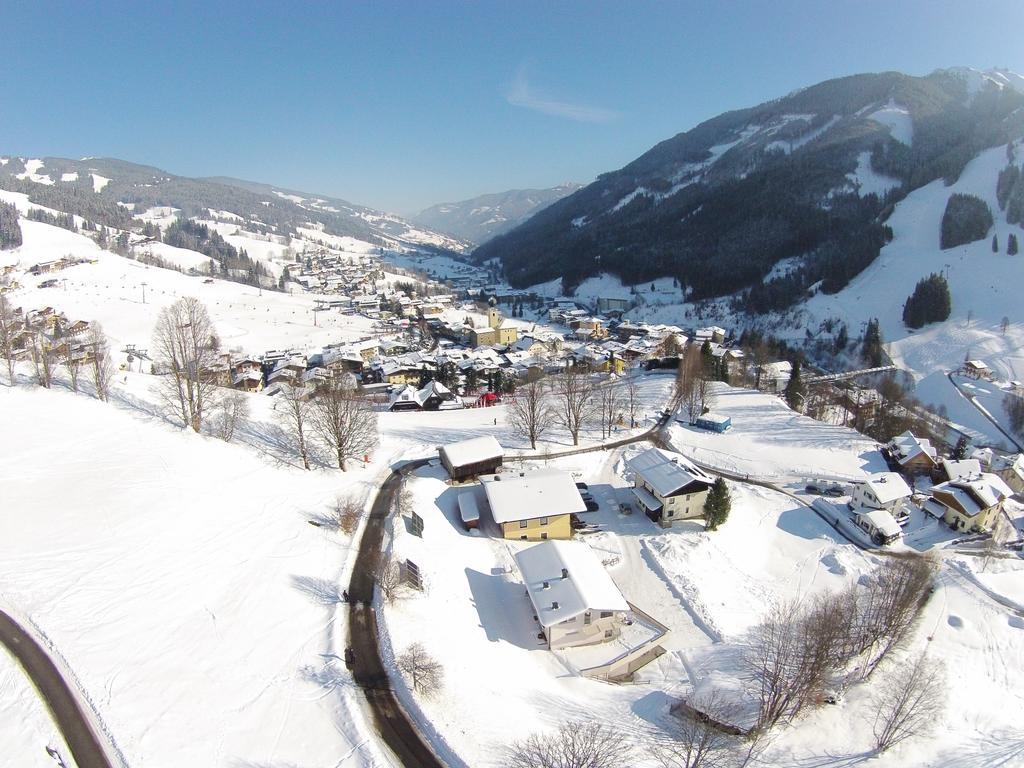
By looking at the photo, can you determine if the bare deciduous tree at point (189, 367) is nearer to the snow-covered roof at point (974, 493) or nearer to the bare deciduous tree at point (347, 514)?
the bare deciduous tree at point (347, 514)

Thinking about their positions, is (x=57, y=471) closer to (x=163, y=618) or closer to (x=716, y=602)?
(x=163, y=618)

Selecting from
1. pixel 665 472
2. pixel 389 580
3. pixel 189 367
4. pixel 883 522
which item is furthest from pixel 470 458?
pixel 883 522

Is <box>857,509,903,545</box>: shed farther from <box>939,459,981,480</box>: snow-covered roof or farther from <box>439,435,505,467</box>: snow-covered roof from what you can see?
<box>439,435,505,467</box>: snow-covered roof

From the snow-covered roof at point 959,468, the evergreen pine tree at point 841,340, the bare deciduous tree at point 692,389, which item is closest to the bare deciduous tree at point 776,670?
the bare deciduous tree at point 692,389

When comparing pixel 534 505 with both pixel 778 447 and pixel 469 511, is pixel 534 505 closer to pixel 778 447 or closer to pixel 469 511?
pixel 469 511

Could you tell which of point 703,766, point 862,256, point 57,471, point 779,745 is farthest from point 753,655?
point 862,256

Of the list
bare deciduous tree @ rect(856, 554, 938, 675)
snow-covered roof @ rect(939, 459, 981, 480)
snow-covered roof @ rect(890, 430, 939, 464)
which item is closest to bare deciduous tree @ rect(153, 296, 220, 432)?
bare deciduous tree @ rect(856, 554, 938, 675)
